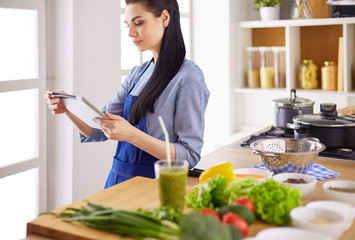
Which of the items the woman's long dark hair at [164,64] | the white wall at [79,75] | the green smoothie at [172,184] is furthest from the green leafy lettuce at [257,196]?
the white wall at [79,75]

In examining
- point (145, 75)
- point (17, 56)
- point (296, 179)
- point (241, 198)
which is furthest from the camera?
point (17, 56)

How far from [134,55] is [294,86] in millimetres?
1497

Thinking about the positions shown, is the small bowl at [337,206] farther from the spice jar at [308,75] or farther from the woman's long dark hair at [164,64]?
the spice jar at [308,75]

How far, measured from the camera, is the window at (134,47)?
12.6ft

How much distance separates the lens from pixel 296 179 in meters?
1.65

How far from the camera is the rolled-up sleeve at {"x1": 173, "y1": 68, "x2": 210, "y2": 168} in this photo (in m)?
2.11

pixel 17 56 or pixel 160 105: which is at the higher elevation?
pixel 17 56

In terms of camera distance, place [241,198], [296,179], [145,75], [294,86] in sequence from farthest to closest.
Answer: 1. [294,86]
2. [145,75]
3. [296,179]
4. [241,198]

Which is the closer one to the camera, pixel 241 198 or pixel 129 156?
pixel 241 198

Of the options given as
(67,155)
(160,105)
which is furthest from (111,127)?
(67,155)

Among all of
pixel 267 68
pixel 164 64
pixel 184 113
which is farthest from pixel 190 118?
pixel 267 68

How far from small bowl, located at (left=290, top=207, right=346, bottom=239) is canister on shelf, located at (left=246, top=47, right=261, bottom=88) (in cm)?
343

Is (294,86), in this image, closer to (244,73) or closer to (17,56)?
(244,73)

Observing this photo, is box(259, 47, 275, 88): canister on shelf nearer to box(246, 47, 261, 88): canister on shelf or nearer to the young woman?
box(246, 47, 261, 88): canister on shelf
